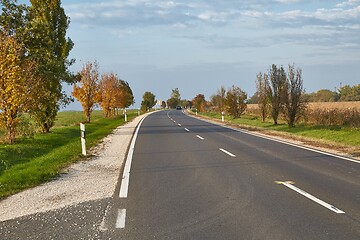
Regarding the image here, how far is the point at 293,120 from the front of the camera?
2592 cm

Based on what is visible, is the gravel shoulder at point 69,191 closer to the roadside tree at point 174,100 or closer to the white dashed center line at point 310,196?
the white dashed center line at point 310,196

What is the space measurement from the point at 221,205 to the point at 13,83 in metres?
12.3

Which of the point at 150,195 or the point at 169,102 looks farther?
the point at 169,102

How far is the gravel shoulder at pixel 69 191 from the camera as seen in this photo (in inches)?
253

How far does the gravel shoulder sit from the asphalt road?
62 cm

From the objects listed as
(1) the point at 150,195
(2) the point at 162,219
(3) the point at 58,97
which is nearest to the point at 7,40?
(3) the point at 58,97

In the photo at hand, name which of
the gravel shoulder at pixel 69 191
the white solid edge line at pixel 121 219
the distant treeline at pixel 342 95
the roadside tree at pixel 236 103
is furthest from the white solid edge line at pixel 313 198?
the distant treeline at pixel 342 95

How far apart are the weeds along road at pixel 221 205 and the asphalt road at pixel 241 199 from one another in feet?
0.04

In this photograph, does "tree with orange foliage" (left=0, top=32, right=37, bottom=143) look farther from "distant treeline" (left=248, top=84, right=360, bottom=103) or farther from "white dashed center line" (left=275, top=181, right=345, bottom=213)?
"distant treeline" (left=248, top=84, right=360, bottom=103)

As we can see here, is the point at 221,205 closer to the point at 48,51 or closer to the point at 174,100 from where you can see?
the point at 48,51

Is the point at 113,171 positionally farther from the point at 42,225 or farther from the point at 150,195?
the point at 42,225

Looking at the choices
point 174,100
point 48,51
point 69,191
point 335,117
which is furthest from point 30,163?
point 174,100

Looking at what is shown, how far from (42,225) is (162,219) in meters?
1.76

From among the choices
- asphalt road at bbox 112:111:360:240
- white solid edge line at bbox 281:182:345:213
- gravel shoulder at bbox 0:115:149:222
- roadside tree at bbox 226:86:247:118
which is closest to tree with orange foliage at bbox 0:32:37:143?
gravel shoulder at bbox 0:115:149:222
